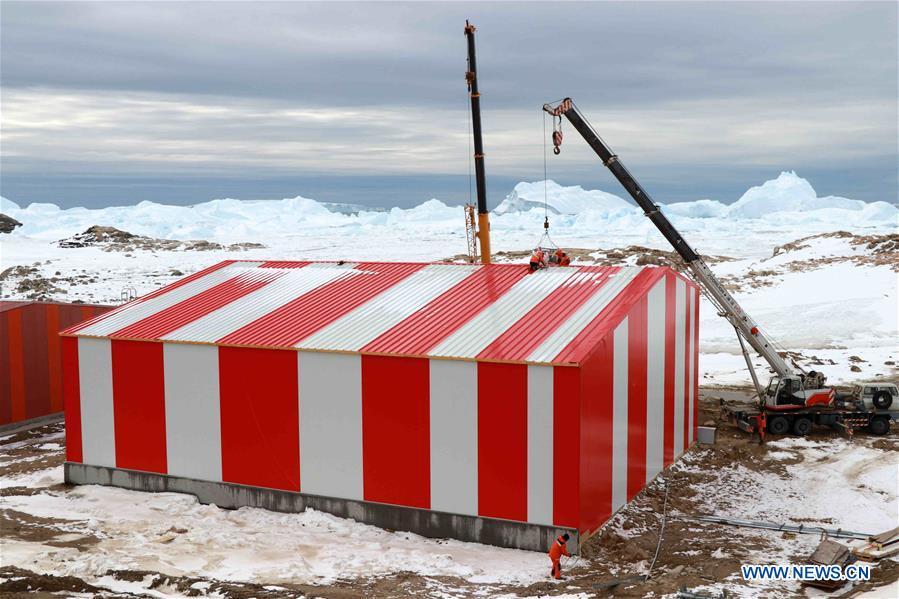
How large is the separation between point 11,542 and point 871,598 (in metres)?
16.4

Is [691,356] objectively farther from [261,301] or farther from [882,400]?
[261,301]

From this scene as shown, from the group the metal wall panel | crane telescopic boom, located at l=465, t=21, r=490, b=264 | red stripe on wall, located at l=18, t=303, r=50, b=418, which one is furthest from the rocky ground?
crane telescopic boom, located at l=465, t=21, r=490, b=264

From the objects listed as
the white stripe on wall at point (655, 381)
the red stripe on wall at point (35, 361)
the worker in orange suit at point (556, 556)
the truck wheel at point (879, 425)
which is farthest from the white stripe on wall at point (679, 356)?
the red stripe on wall at point (35, 361)

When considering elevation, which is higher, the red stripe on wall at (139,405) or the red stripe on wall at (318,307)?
the red stripe on wall at (318,307)

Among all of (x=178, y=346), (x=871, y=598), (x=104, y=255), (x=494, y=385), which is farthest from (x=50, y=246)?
(x=871, y=598)

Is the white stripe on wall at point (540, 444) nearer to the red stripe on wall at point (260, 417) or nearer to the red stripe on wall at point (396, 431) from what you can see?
the red stripe on wall at point (396, 431)

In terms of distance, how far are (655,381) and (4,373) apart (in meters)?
22.0

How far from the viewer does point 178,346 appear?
21984mm

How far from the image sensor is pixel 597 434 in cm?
1842

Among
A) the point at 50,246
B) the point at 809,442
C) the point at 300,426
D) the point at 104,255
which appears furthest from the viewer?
the point at 50,246

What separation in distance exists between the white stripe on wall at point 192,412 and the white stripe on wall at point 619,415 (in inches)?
373

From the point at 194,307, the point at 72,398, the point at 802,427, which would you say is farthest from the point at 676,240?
the point at 72,398

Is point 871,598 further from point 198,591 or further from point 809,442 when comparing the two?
point 809,442

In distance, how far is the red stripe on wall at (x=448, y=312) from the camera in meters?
19.7
